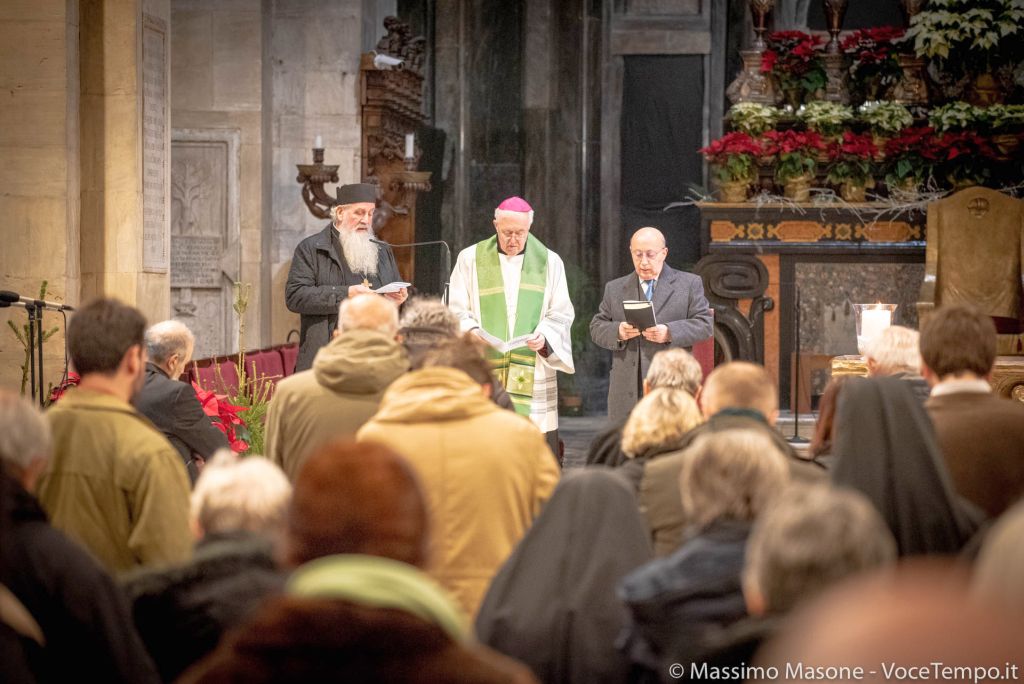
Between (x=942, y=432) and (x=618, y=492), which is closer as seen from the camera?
(x=618, y=492)

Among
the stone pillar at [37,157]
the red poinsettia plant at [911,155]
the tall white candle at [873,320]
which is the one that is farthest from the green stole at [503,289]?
the red poinsettia plant at [911,155]

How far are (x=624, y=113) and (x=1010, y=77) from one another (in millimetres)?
4170

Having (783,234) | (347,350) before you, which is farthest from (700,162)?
(347,350)

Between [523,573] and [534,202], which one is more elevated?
[534,202]

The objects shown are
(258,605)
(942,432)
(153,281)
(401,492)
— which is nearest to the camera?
(401,492)

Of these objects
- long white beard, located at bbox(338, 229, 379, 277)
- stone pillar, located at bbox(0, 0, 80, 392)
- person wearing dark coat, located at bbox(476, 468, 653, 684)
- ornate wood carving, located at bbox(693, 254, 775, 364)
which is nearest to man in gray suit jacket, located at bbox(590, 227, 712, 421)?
long white beard, located at bbox(338, 229, 379, 277)

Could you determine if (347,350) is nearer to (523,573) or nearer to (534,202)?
(523,573)

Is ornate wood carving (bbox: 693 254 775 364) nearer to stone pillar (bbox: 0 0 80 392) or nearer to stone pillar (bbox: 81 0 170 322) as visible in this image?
stone pillar (bbox: 81 0 170 322)

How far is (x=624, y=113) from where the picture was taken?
1432 cm

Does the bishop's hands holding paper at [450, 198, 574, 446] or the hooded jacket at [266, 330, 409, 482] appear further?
the bishop's hands holding paper at [450, 198, 574, 446]

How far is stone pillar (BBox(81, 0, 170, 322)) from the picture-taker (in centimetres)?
927

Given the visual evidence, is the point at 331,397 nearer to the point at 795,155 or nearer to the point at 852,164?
the point at 795,155

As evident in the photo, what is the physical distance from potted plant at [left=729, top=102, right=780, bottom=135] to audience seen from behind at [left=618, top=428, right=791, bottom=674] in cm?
825

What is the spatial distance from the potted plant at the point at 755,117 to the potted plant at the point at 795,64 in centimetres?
Answer: 56
